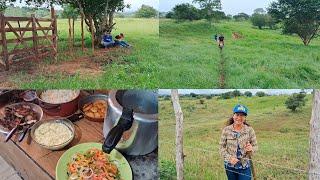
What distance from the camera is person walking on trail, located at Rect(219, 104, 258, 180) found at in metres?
2.55

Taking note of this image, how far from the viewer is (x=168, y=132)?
2627 millimetres

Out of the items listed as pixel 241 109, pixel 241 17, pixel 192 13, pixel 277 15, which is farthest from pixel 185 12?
pixel 241 109

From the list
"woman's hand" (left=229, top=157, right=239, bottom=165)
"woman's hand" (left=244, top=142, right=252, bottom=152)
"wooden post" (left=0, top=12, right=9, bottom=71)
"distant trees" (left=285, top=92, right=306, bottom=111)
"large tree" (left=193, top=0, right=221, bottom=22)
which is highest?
"large tree" (left=193, top=0, right=221, bottom=22)

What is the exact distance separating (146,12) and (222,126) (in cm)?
91

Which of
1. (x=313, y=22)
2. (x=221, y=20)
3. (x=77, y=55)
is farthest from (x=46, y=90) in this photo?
(x=313, y=22)

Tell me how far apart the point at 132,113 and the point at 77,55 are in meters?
0.72

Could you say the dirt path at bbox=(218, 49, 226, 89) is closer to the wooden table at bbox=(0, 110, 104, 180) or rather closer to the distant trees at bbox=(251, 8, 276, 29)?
the distant trees at bbox=(251, 8, 276, 29)

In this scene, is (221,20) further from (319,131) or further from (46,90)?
(46,90)

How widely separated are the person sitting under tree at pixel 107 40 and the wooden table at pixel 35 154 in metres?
0.62

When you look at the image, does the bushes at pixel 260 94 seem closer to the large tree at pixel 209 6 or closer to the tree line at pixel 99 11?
the large tree at pixel 209 6

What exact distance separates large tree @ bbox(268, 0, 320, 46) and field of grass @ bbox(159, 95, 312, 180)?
1.80 feet

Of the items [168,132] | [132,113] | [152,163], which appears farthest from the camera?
[168,132]

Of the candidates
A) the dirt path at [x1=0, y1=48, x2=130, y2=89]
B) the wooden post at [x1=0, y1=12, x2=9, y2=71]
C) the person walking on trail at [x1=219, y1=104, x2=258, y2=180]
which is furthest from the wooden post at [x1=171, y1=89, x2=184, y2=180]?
the wooden post at [x1=0, y1=12, x2=9, y2=71]

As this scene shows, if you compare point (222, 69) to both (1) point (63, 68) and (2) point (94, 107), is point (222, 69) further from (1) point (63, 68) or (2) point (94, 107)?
(1) point (63, 68)
